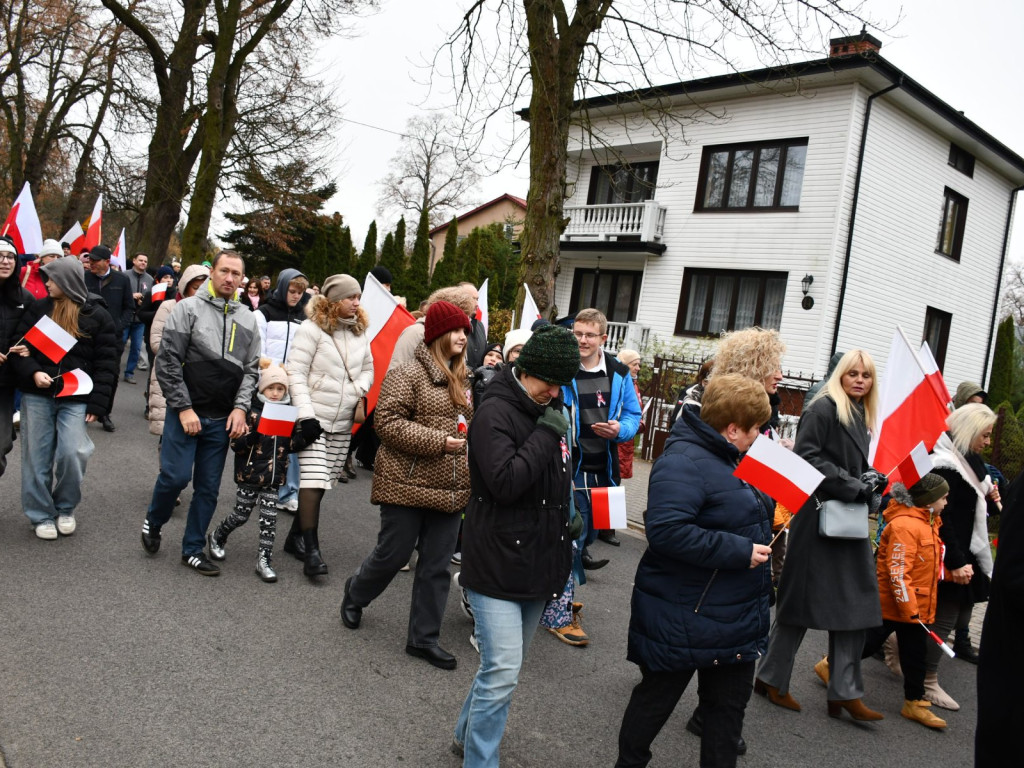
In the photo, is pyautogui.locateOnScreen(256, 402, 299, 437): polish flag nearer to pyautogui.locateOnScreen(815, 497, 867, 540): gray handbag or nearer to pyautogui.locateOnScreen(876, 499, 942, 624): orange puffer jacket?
pyautogui.locateOnScreen(815, 497, 867, 540): gray handbag

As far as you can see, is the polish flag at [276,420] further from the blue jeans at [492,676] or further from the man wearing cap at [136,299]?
the man wearing cap at [136,299]

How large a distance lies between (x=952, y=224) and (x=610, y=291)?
30.1 ft

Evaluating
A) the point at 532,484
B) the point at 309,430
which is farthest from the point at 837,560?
the point at 309,430

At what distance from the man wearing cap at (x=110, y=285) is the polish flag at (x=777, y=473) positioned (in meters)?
8.98

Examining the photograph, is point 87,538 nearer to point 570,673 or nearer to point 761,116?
point 570,673

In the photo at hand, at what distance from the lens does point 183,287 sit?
6.05m

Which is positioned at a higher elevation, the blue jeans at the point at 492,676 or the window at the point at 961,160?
the window at the point at 961,160

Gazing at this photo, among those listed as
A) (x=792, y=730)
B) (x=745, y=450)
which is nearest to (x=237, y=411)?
(x=745, y=450)

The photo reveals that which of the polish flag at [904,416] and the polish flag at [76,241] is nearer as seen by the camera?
the polish flag at [904,416]

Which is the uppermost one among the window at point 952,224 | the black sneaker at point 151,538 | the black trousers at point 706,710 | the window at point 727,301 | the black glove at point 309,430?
the window at point 952,224

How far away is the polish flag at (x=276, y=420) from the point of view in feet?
17.1

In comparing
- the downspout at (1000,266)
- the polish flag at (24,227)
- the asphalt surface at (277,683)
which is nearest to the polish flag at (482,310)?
the asphalt surface at (277,683)

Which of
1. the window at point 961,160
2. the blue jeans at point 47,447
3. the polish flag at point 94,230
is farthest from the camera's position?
the window at point 961,160

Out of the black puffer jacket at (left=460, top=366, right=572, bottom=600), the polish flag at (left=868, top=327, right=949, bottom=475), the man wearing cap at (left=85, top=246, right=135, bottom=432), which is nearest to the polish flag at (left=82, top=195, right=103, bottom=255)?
the man wearing cap at (left=85, top=246, right=135, bottom=432)
